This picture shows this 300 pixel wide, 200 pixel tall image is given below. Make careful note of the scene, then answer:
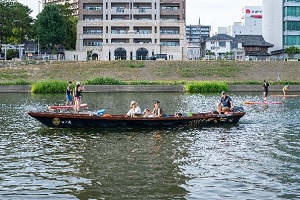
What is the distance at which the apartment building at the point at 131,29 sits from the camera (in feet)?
392

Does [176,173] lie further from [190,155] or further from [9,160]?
[9,160]

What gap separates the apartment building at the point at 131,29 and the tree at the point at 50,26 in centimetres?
845

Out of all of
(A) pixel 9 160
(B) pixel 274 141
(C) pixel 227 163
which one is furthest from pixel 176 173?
(B) pixel 274 141

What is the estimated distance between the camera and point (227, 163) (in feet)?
64.2

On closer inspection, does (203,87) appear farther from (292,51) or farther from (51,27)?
(51,27)

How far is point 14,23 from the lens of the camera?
4557 inches

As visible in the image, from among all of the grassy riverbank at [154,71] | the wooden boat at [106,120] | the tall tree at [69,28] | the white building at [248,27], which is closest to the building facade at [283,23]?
the white building at [248,27]

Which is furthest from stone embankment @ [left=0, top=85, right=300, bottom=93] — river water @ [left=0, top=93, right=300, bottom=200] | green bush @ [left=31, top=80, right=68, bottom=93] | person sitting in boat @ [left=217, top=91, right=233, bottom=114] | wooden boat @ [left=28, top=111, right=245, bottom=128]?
wooden boat @ [left=28, top=111, right=245, bottom=128]

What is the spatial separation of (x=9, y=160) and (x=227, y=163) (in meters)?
9.02

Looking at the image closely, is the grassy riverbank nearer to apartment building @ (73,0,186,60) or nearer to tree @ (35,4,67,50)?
tree @ (35,4,67,50)

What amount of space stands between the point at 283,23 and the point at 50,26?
190 feet

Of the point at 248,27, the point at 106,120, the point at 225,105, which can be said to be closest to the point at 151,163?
the point at 106,120

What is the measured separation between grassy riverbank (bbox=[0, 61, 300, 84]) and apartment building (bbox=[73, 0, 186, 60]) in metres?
27.8

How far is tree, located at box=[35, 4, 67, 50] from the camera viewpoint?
110375 millimetres
